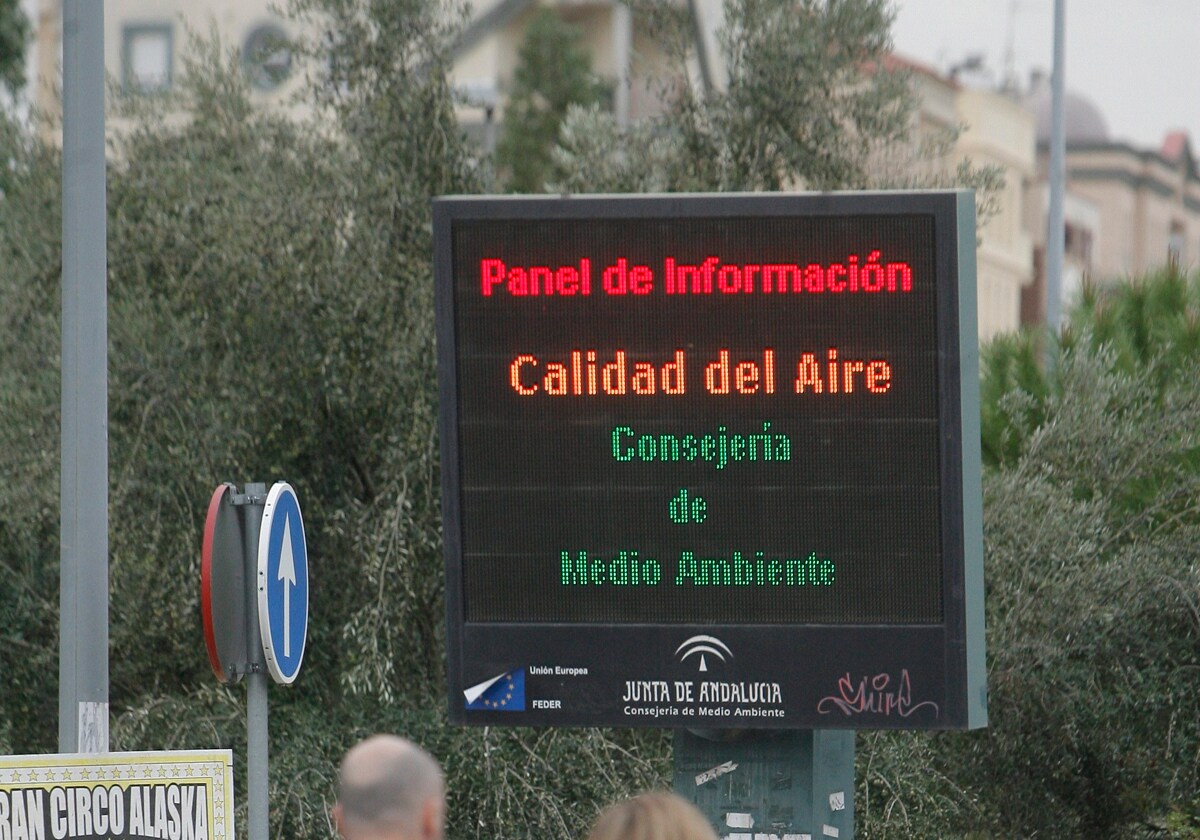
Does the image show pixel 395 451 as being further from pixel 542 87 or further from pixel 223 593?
pixel 542 87

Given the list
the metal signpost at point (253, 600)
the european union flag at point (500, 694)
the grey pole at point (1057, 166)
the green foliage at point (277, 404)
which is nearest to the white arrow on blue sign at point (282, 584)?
the metal signpost at point (253, 600)

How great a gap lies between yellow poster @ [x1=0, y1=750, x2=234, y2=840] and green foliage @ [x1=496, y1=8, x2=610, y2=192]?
3231cm

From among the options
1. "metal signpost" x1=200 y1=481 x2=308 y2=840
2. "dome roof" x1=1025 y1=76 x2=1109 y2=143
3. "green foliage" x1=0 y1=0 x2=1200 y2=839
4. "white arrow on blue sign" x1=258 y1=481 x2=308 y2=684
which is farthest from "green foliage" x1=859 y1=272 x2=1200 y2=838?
"dome roof" x1=1025 y1=76 x2=1109 y2=143

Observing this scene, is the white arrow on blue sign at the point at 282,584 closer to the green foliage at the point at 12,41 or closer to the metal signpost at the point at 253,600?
the metal signpost at the point at 253,600

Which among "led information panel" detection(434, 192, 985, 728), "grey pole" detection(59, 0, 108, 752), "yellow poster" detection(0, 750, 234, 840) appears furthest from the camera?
"grey pole" detection(59, 0, 108, 752)

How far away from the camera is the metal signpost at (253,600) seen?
646 centimetres

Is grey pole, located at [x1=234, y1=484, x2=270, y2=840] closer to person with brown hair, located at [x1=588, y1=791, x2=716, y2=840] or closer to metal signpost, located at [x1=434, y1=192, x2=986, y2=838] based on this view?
metal signpost, located at [x1=434, y1=192, x2=986, y2=838]

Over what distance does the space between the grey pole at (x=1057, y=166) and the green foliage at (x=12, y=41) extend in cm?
926

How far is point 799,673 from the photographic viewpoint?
737cm

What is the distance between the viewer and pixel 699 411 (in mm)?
7520

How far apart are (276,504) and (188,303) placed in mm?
4824

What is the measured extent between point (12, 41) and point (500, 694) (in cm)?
1203

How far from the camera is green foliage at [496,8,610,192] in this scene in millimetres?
40188

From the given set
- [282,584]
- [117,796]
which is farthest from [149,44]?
[282,584]
